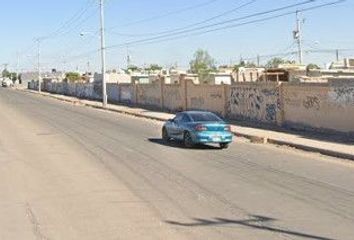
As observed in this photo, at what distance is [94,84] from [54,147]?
63.4 metres

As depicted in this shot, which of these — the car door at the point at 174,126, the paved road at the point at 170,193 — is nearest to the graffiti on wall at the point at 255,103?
the car door at the point at 174,126

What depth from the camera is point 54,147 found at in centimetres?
2344

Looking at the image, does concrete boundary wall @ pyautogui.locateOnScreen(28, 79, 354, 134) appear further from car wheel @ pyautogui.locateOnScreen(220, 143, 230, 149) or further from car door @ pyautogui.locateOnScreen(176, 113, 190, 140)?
car door @ pyautogui.locateOnScreen(176, 113, 190, 140)

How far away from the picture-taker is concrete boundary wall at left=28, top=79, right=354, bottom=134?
89.9 ft

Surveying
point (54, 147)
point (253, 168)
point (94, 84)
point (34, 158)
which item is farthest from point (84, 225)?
point (94, 84)

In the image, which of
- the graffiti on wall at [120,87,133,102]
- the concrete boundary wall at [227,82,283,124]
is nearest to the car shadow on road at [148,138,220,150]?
the concrete boundary wall at [227,82,283,124]

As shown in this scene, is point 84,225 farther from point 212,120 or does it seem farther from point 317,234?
point 212,120

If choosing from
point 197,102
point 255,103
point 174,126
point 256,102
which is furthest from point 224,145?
point 197,102

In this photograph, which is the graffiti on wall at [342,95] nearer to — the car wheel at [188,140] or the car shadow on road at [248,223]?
the car wheel at [188,140]

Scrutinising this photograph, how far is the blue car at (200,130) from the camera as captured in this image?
23.4 m

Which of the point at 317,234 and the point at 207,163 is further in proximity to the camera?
the point at 207,163

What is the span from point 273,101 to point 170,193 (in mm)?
21004

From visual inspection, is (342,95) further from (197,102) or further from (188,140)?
(197,102)

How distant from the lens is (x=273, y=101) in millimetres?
33625
